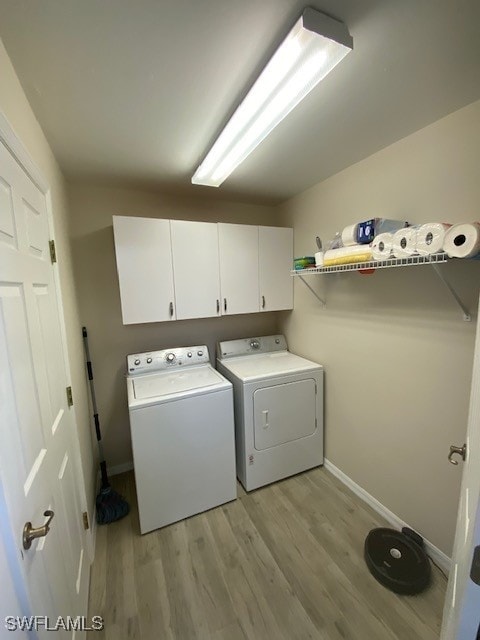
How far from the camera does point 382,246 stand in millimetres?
1402

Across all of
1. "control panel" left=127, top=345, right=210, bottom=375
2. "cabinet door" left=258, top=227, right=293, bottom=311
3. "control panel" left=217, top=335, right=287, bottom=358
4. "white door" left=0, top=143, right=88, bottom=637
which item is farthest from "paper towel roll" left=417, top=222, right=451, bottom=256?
"control panel" left=127, top=345, right=210, bottom=375

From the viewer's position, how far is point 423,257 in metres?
1.23

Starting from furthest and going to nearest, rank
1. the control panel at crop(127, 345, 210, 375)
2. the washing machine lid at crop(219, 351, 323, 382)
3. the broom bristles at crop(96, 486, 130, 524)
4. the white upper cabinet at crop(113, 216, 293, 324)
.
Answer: the control panel at crop(127, 345, 210, 375), the washing machine lid at crop(219, 351, 323, 382), the white upper cabinet at crop(113, 216, 293, 324), the broom bristles at crop(96, 486, 130, 524)

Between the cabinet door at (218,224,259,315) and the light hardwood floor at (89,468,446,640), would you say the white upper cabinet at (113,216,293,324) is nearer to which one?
the cabinet door at (218,224,259,315)

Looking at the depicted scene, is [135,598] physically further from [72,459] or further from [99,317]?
[99,317]

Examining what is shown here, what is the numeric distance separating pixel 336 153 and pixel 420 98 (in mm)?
536

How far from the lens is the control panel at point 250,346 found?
2580mm

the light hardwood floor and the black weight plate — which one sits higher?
the black weight plate

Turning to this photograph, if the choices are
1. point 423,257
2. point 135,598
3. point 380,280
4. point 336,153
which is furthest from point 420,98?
point 135,598

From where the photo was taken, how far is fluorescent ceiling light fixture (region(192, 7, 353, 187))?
0.84 metres

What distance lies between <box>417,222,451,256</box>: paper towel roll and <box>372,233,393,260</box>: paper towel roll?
0.14m

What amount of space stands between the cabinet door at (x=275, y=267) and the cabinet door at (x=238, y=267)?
7 cm

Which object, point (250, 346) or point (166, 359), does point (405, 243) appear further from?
point (166, 359)

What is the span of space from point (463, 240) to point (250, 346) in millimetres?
1901
